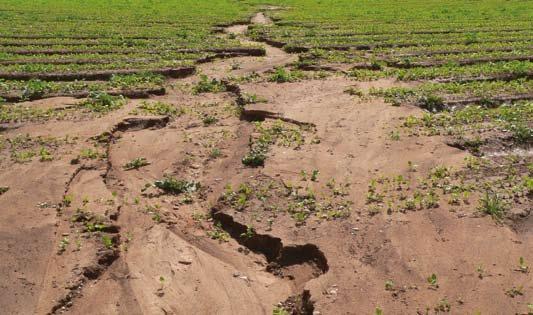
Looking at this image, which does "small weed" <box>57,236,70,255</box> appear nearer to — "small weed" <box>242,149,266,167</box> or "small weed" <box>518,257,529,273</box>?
"small weed" <box>242,149,266,167</box>

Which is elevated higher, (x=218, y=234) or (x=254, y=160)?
(x=254, y=160)

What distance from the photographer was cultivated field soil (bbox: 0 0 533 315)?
6480 millimetres

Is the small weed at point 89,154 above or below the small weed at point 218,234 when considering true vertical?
above

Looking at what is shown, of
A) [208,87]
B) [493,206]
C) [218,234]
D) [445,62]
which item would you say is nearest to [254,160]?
[218,234]

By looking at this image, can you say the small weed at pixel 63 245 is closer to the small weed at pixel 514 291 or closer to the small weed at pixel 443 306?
the small weed at pixel 443 306

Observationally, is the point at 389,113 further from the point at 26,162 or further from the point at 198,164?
the point at 26,162

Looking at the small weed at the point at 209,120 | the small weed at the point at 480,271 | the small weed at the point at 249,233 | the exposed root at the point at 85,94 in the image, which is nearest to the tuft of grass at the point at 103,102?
the exposed root at the point at 85,94

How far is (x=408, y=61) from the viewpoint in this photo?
16438 millimetres

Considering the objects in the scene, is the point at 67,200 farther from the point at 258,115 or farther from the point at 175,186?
the point at 258,115

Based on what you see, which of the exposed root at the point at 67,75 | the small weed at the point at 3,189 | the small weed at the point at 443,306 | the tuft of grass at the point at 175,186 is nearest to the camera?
the small weed at the point at 443,306

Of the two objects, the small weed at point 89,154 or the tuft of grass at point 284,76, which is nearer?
the small weed at point 89,154

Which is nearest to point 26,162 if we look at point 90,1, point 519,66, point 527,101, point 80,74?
point 80,74

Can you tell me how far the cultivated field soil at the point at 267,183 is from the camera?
648 cm

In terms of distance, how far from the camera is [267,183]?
8883 millimetres
